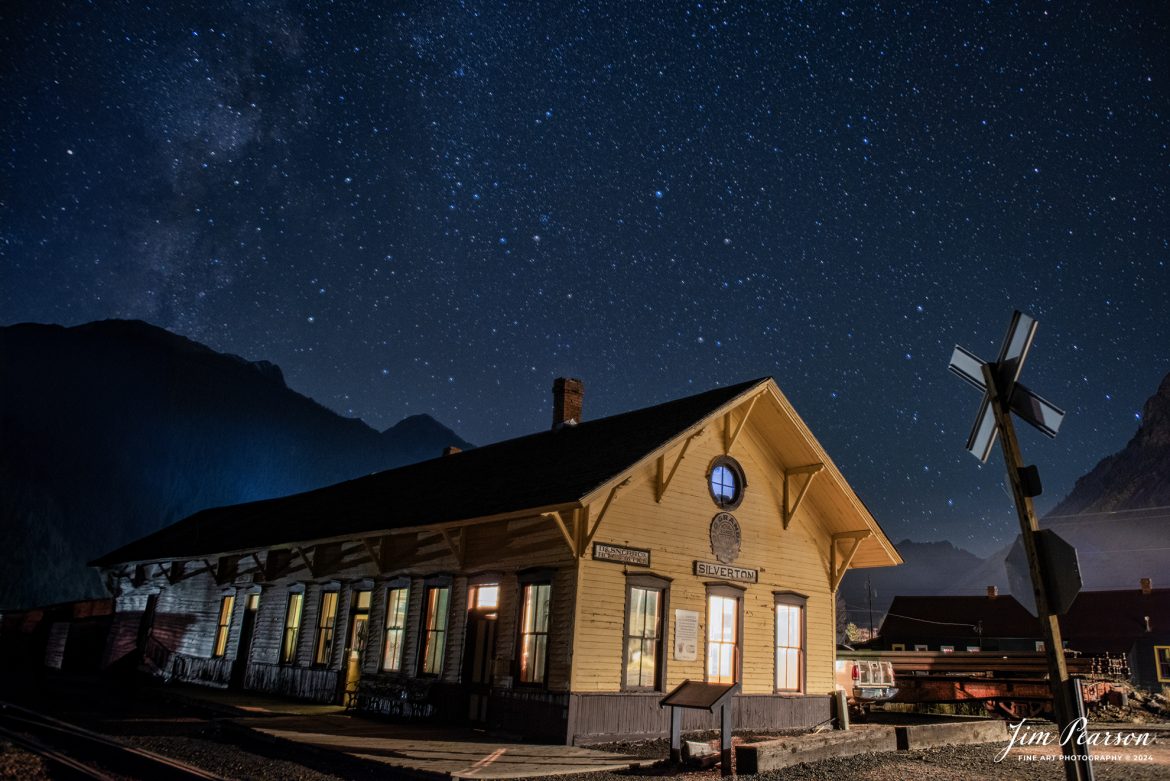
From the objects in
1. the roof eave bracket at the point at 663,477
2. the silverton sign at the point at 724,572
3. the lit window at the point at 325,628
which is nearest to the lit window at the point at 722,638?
the silverton sign at the point at 724,572

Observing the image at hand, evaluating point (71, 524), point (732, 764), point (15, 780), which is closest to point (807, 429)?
point (732, 764)

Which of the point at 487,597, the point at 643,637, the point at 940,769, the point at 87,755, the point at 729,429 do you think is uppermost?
the point at 729,429

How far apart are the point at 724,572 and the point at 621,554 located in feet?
10.4

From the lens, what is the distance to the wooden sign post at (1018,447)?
5.58 meters

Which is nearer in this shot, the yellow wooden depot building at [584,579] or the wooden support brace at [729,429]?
the yellow wooden depot building at [584,579]

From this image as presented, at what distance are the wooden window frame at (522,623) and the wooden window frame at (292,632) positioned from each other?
30.1 ft

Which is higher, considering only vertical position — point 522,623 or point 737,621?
point 737,621

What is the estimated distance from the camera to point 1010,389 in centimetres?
634

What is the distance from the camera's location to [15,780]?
30.1ft

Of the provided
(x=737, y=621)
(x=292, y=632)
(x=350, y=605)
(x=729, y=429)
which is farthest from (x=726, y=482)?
(x=292, y=632)

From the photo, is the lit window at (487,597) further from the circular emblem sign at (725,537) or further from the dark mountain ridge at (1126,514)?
the dark mountain ridge at (1126,514)

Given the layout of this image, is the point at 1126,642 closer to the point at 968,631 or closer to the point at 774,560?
the point at 968,631

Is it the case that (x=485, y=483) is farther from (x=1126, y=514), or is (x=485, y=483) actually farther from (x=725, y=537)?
(x=1126, y=514)

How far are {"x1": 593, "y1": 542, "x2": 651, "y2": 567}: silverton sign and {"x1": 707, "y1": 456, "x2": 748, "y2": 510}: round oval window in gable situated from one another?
267cm
